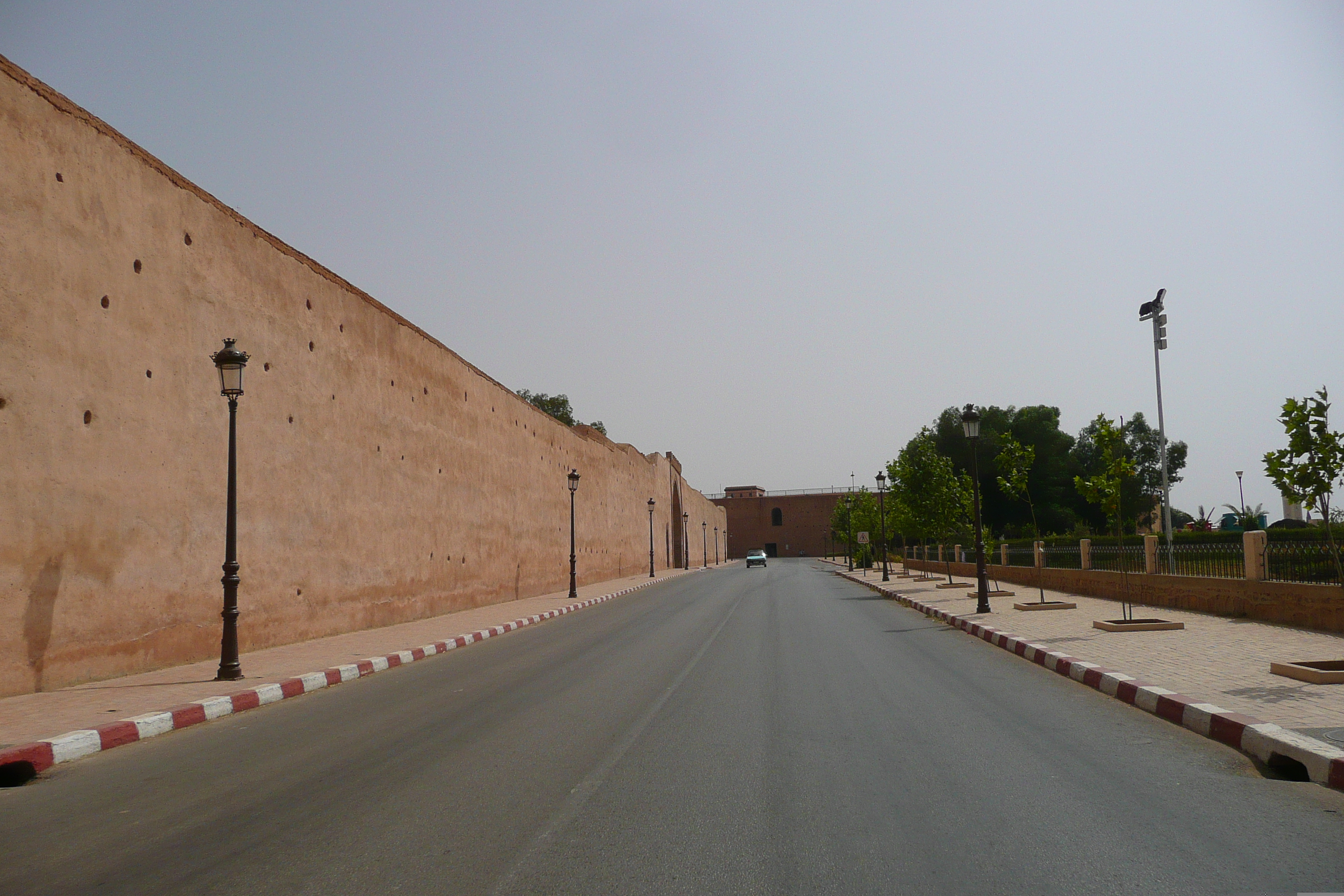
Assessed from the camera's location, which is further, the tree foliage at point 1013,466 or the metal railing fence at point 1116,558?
the tree foliage at point 1013,466

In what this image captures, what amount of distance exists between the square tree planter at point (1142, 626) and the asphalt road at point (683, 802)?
497 centimetres

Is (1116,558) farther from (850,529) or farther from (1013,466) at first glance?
(850,529)

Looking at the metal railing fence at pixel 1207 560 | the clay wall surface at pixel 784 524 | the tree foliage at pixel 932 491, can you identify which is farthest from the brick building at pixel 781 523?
the metal railing fence at pixel 1207 560

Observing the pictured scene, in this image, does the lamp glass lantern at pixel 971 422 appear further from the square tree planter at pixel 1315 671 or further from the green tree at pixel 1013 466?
the square tree planter at pixel 1315 671

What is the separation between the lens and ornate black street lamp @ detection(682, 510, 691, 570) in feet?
253

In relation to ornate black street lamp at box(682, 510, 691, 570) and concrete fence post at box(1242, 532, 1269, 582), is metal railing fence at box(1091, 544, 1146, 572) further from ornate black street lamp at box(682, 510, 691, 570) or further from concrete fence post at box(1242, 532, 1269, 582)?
ornate black street lamp at box(682, 510, 691, 570)

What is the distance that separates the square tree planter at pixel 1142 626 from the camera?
544 inches

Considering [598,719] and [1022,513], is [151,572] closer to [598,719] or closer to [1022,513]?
[598,719]

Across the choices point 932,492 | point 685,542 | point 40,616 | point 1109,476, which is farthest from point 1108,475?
point 685,542

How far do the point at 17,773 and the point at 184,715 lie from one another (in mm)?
1946

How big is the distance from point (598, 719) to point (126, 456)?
6.68m

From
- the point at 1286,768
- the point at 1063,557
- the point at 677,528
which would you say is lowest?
the point at 1286,768

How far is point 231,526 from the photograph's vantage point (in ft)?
35.8

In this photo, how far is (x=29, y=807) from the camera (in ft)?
18.7
